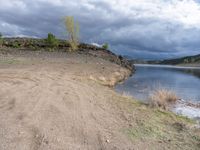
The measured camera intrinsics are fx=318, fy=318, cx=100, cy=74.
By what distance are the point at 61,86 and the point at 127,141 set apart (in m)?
7.86

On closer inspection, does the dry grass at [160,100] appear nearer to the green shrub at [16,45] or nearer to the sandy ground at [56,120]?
the sandy ground at [56,120]

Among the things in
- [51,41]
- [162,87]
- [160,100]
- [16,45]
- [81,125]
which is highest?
[51,41]

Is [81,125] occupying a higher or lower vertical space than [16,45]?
lower

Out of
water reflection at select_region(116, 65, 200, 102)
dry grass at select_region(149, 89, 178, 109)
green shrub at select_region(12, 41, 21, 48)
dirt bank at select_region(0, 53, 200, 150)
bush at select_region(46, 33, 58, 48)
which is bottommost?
water reflection at select_region(116, 65, 200, 102)

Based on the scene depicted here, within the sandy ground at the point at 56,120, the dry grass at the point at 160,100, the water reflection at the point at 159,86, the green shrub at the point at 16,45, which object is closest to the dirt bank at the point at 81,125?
the sandy ground at the point at 56,120

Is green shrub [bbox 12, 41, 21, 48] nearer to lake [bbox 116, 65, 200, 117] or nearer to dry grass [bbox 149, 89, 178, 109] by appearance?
lake [bbox 116, 65, 200, 117]

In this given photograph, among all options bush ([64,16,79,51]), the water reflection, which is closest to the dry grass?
the water reflection

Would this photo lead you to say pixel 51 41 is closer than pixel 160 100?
No

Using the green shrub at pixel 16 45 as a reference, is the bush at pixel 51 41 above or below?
above

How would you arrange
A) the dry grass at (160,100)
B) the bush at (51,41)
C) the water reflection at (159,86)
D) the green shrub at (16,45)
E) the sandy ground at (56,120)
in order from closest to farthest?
the sandy ground at (56,120) < the dry grass at (160,100) < the water reflection at (159,86) < the green shrub at (16,45) < the bush at (51,41)

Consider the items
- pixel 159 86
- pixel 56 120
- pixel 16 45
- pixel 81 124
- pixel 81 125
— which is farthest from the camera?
pixel 16 45

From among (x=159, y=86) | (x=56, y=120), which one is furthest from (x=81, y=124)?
(x=159, y=86)

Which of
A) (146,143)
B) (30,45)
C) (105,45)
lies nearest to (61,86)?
(146,143)

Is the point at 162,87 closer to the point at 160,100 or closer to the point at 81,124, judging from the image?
the point at 160,100
